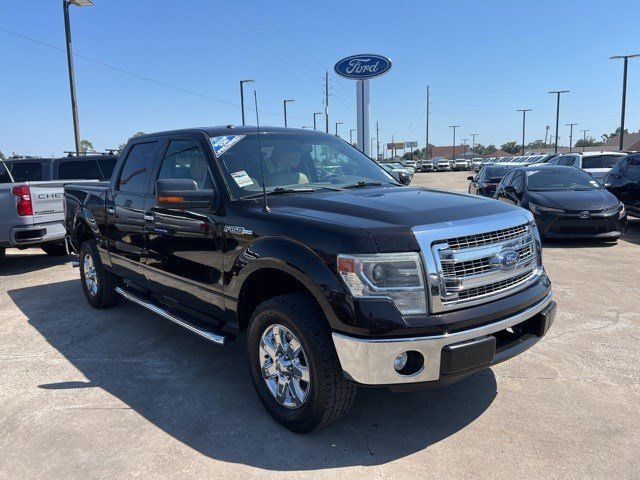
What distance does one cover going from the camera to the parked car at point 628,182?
405 inches

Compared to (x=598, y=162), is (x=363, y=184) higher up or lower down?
higher up

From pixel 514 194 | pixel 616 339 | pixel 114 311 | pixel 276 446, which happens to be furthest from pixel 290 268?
pixel 514 194

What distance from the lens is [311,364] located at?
9.50 ft

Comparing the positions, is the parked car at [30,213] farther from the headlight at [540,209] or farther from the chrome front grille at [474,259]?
the headlight at [540,209]

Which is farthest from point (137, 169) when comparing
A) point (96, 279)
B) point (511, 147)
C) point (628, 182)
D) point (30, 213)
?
point (511, 147)

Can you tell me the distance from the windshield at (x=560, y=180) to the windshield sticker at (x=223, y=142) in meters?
7.70

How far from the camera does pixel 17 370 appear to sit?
14.2 feet

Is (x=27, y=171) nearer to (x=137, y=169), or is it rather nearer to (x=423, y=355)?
(x=137, y=169)

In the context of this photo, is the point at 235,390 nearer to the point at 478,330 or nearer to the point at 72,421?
the point at 72,421

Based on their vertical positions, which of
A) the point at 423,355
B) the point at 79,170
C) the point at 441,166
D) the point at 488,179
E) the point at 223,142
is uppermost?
the point at 223,142

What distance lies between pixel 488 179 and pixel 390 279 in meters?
13.1

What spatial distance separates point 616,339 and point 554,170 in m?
6.85

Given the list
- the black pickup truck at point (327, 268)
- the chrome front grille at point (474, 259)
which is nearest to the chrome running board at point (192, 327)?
the black pickup truck at point (327, 268)

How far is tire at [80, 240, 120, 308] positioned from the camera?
5801 mm
